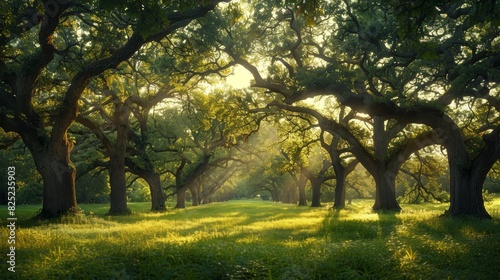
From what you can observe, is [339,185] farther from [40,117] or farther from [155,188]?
[40,117]

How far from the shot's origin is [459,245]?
881cm

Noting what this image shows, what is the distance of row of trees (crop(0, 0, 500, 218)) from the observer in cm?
1429

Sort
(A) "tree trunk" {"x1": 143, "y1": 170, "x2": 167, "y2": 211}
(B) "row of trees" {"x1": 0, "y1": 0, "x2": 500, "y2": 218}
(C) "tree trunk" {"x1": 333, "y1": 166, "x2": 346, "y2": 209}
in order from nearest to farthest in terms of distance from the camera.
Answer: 1. (B) "row of trees" {"x1": 0, "y1": 0, "x2": 500, "y2": 218}
2. (A) "tree trunk" {"x1": 143, "y1": 170, "x2": 167, "y2": 211}
3. (C) "tree trunk" {"x1": 333, "y1": 166, "x2": 346, "y2": 209}

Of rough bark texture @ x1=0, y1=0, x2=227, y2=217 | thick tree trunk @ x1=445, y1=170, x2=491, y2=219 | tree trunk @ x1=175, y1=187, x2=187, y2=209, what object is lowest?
tree trunk @ x1=175, y1=187, x2=187, y2=209

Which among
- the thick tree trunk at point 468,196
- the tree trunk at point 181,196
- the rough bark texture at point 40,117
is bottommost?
the tree trunk at point 181,196

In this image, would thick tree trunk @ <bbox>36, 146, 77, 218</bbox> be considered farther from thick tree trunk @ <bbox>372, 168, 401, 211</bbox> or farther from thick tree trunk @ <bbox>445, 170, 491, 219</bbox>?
thick tree trunk @ <bbox>372, 168, 401, 211</bbox>

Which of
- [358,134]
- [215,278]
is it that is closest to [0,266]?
[215,278]

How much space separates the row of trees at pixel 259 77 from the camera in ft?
46.9

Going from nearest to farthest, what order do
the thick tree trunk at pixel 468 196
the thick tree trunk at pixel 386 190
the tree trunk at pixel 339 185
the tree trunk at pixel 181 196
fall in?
the thick tree trunk at pixel 468 196 < the thick tree trunk at pixel 386 190 < the tree trunk at pixel 339 185 < the tree trunk at pixel 181 196

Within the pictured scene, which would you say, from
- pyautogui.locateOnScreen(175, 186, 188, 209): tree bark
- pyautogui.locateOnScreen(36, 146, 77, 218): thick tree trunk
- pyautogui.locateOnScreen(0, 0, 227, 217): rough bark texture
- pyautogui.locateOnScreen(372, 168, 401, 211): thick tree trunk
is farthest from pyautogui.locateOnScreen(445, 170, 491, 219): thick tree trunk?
pyautogui.locateOnScreen(175, 186, 188, 209): tree bark

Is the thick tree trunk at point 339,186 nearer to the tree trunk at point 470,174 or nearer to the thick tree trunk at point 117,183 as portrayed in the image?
the tree trunk at point 470,174

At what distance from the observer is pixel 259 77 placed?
20922 millimetres

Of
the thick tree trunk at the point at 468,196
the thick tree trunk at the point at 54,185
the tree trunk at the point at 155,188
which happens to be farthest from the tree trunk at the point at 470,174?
the tree trunk at the point at 155,188

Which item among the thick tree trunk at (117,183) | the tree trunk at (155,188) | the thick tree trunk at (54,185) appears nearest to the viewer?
the thick tree trunk at (54,185)
